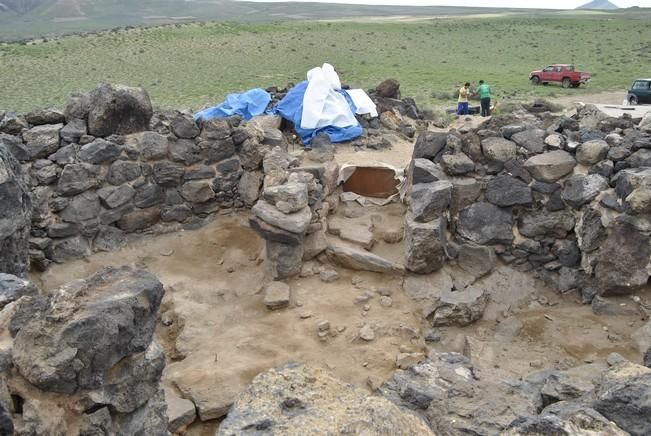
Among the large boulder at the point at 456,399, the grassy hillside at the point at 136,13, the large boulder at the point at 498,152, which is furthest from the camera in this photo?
the grassy hillside at the point at 136,13

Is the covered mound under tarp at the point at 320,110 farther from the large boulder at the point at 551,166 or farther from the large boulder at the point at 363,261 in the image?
the large boulder at the point at 551,166

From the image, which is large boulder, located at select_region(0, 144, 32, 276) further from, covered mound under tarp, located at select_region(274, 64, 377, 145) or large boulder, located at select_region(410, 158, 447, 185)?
covered mound under tarp, located at select_region(274, 64, 377, 145)

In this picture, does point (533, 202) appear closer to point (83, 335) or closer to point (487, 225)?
point (487, 225)

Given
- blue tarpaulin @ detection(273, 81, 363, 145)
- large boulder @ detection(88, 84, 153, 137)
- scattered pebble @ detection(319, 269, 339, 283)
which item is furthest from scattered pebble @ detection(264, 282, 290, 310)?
blue tarpaulin @ detection(273, 81, 363, 145)

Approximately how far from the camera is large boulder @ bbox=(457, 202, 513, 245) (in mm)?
8117

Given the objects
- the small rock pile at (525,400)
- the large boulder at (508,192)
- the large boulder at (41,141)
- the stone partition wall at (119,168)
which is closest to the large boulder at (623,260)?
the large boulder at (508,192)

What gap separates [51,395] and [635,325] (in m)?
6.24

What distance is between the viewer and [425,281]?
7.85 metres

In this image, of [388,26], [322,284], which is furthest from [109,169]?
[388,26]

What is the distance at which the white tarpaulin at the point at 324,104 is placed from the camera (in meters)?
12.2

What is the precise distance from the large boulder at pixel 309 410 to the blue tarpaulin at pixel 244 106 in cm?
951

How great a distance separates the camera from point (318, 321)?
6961mm

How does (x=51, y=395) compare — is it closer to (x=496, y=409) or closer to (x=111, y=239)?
(x=496, y=409)

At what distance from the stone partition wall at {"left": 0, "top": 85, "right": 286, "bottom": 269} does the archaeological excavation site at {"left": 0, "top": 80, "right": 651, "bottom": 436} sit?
0.09 feet
